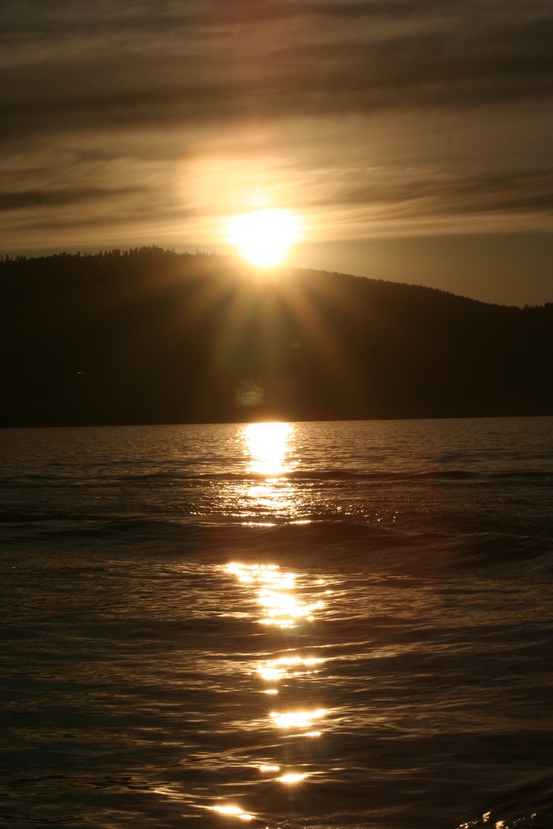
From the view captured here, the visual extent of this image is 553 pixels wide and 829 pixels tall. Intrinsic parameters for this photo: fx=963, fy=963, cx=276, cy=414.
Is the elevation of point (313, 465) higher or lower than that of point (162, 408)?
lower

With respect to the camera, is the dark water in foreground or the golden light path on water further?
the golden light path on water

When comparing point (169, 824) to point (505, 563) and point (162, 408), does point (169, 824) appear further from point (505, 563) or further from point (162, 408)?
point (162, 408)

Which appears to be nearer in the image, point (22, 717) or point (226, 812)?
point (226, 812)

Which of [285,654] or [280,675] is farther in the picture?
[285,654]

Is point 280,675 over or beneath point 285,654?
beneath

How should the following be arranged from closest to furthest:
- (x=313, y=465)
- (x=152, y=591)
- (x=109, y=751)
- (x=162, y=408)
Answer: (x=109, y=751) → (x=152, y=591) → (x=313, y=465) → (x=162, y=408)

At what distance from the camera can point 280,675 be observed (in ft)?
30.6

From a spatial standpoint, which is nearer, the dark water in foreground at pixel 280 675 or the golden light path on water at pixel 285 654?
the dark water in foreground at pixel 280 675

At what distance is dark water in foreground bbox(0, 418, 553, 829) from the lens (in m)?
6.43

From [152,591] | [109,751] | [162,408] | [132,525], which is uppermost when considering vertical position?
[162,408]

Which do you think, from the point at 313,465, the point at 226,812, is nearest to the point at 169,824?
the point at 226,812

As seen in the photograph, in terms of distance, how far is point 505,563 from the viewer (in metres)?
16.5

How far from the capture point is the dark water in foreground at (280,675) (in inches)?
253

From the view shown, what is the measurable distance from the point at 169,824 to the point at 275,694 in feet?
8.86
